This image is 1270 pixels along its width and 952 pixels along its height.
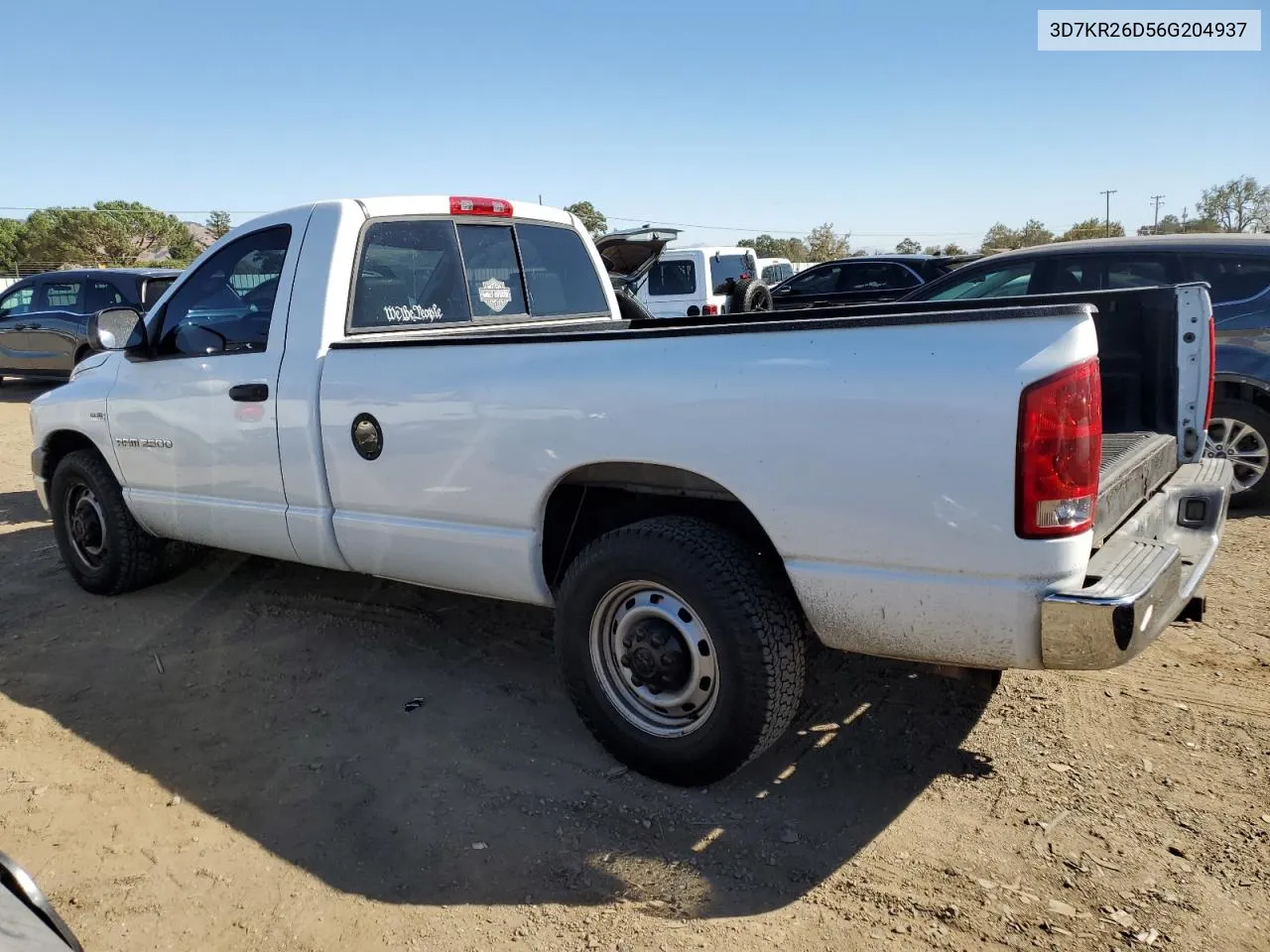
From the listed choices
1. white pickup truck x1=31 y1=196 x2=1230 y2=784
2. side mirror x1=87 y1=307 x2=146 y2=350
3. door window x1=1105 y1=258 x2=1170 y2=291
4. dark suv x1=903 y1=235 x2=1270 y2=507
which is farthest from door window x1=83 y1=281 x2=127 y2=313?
door window x1=1105 y1=258 x2=1170 y2=291

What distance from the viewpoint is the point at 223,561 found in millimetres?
5844

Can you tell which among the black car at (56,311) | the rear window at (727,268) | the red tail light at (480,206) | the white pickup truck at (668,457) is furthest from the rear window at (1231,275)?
the black car at (56,311)

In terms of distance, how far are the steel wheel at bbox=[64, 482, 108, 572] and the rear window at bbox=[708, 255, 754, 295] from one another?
11319 mm

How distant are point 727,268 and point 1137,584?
14.3m

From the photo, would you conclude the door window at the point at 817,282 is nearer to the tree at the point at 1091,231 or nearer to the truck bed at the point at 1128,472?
the truck bed at the point at 1128,472

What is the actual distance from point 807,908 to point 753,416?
137 cm

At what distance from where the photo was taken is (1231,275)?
6.29 meters

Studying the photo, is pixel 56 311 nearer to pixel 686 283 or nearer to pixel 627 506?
pixel 686 283

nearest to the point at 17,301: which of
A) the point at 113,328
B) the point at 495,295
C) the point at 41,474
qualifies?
the point at 41,474

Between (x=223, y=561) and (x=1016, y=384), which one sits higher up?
(x=1016, y=384)

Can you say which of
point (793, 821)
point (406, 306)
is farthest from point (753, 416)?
point (406, 306)

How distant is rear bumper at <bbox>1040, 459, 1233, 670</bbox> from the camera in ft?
7.82

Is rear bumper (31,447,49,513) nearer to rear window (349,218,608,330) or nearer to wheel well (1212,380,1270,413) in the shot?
rear window (349,218,608,330)

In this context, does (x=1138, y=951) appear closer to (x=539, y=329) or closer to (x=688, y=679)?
(x=688, y=679)
